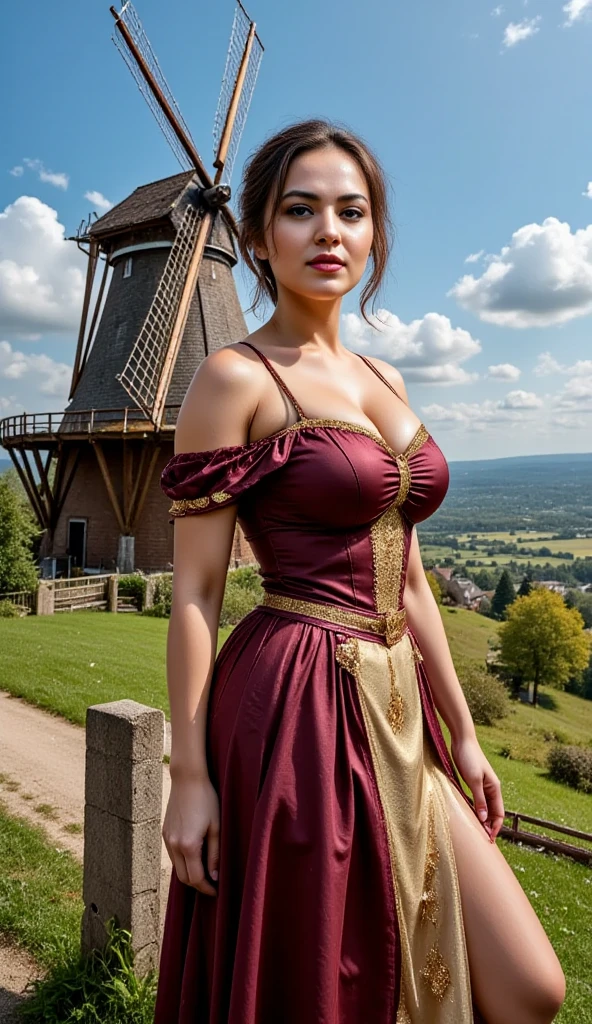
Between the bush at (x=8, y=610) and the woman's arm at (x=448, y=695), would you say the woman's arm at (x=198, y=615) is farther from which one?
the bush at (x=8, y=610)

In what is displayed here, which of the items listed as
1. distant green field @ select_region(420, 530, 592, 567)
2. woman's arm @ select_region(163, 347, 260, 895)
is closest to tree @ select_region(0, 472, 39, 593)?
woman's arm @ select_region(163, 347, 260, 895)

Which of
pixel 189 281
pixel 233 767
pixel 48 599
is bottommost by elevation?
pixel 48 599

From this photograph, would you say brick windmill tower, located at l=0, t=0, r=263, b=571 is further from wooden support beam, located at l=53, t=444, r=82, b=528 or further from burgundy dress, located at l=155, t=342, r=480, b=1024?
burgundy dress, located at l=155, t=342, r=480, b=1024

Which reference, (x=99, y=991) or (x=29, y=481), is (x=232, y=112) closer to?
(x=29, y=481)

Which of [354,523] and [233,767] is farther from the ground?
[354,523]

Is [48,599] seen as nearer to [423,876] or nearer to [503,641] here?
[423,876]

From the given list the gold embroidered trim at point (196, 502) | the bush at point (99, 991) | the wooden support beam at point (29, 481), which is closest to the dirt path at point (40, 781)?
the bush at point (99, 991)

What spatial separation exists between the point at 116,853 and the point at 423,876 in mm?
2006

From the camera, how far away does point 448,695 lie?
221 cm

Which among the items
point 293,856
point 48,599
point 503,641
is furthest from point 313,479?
point 503,641

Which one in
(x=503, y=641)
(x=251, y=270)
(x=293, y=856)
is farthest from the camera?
(x=503, y=641)

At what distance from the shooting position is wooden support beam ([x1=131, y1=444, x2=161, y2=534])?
62.4 ft

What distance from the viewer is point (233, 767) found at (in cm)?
175

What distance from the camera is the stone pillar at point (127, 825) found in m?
3.23
